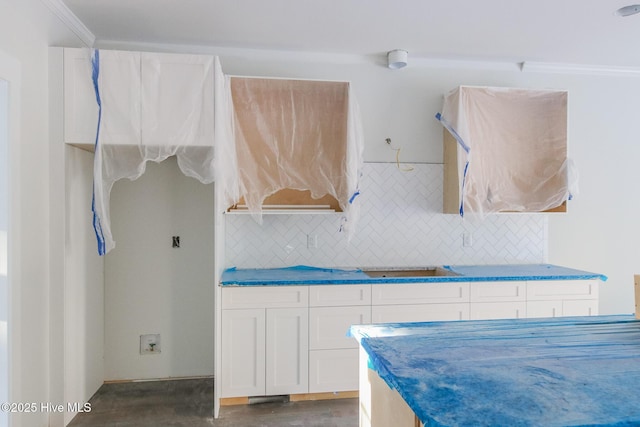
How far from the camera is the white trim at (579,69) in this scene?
11.5ft

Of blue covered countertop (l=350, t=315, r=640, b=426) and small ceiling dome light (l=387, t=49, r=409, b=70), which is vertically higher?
small ceiling dome light (l=387, t=49, r=409, b=70)

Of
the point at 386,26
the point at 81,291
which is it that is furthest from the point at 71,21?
the point at 386,26

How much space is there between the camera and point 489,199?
10.6ft

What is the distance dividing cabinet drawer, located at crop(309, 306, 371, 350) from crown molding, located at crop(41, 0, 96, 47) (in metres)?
2.33

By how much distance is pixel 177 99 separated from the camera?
2.54 m

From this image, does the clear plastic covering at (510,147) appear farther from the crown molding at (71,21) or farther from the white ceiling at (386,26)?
the crown molding at (71,21)

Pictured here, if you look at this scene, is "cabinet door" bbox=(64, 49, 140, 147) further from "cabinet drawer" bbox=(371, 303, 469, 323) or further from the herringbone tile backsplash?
"cabinet drawer" bbox=(371, 303, 469, 323)

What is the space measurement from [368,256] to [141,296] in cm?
173

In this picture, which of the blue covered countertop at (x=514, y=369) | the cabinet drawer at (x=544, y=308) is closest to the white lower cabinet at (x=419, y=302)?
the cabinet drawer at (x=544, y=308)

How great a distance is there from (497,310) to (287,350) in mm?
1478

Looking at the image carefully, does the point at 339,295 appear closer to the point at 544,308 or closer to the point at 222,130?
the point at 222,130

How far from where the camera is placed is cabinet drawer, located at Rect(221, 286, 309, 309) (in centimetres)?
271

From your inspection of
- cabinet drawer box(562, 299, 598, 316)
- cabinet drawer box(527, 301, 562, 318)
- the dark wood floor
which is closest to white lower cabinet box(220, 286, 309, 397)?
the dark wood floor

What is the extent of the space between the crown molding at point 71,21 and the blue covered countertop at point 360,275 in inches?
72.2
